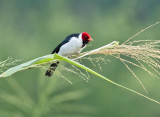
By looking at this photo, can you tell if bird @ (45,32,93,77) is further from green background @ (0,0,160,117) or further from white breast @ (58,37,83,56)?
green background @ (0,0,160,117)

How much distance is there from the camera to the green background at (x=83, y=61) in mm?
13562

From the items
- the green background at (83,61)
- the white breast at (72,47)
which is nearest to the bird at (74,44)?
the white breast at (72,47)

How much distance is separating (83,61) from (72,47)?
11616 mm

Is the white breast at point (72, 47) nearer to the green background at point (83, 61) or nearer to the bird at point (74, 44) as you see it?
the bird at point (74, 44)

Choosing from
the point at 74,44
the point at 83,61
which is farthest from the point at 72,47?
the point at 83,61

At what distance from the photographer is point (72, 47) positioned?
4.42 metres

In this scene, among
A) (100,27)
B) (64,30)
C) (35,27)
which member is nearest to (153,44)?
(64,30)

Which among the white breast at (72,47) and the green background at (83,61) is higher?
the green background at (83,61)

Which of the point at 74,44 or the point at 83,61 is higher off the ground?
the point at 83,61

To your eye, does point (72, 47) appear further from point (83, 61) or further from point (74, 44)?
point (83, 61)

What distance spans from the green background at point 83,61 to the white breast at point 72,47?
0.62 m

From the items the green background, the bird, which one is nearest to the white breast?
the bird

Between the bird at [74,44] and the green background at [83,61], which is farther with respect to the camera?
the green background at [83,61]

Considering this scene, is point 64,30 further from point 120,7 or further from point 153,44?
point 153,44
